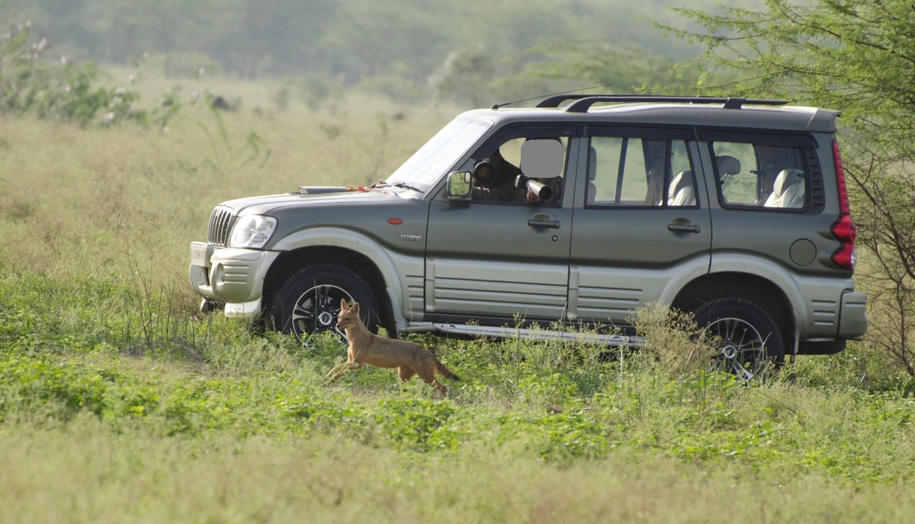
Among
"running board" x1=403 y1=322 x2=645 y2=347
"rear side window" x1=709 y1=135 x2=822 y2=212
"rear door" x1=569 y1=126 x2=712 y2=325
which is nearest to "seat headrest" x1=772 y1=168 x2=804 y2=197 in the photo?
"rear side window" x1=709 y1=135 x2=822 y2=212

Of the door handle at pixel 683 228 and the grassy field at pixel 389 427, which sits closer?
the grassy field at pixel 389 427

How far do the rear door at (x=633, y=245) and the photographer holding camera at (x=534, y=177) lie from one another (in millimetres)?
193

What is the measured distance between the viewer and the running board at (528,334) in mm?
7477

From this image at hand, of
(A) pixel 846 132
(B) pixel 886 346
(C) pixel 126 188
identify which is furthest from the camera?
(C) pixel 126 188

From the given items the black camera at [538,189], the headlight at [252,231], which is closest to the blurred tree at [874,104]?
the black camera at [538,189]

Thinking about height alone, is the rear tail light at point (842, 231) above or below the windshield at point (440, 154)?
below

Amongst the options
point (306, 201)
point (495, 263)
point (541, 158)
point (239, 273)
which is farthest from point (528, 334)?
point (239, 273)

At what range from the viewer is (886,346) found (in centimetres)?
912

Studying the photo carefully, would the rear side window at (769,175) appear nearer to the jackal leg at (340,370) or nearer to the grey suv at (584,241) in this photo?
the grey suv at (584,241)

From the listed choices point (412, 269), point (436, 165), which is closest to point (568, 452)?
point (412, 269)

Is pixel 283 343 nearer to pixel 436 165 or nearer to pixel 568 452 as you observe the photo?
pixel 436 165

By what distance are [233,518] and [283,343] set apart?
A: 3439mm

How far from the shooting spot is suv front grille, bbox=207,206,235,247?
7895mm

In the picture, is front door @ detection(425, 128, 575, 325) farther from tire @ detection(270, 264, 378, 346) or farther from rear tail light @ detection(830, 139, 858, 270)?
rear tail light @ detection(830, 139, 858, 270)
